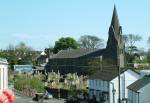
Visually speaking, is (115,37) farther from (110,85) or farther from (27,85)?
(110,85)

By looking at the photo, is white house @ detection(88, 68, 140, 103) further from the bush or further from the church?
the church

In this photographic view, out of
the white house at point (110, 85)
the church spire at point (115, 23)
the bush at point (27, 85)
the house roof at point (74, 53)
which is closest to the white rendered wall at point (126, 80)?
the white house at point (110, 85)

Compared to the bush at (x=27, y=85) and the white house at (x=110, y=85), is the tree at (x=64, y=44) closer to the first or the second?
the bush at (x=27, y=85)

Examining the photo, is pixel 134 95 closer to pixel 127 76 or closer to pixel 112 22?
pixel 127 76

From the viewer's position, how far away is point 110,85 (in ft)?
206

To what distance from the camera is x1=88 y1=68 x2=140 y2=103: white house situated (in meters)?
59.1

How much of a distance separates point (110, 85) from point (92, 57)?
76.0 meters

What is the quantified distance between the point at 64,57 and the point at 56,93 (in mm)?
75137

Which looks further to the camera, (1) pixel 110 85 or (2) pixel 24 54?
(2) pixel 24 54

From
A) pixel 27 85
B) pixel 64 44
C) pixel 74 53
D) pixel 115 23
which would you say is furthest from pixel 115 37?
pixel 27 85

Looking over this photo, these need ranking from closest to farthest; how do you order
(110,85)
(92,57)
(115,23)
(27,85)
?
(110,85) < (27,85) < (115,23) < (92,57)

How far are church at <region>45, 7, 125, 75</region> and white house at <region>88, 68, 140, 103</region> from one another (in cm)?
3318

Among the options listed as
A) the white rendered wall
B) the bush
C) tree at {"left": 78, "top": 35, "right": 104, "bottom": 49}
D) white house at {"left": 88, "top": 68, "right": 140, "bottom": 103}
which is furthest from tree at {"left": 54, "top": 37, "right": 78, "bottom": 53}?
the white rendered wall

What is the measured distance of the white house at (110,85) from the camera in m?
59.1
